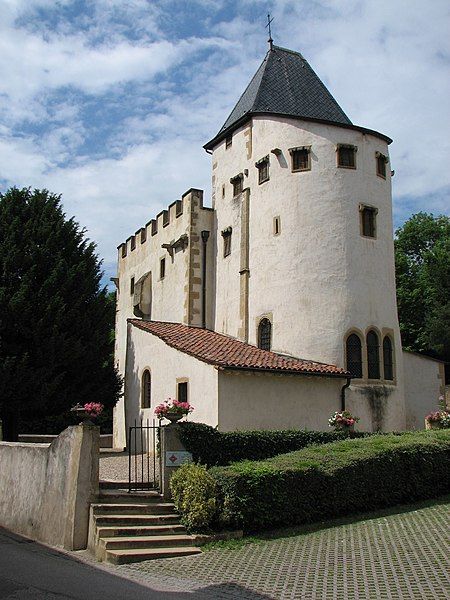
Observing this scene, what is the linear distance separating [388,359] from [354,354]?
1.74m

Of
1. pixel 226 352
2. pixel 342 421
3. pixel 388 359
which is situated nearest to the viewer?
pixel 342 421

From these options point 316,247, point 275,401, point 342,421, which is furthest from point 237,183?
point 342,421

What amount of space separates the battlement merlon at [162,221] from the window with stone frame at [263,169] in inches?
133

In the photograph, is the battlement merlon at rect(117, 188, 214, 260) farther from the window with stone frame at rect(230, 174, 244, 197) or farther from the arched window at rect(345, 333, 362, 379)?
the arched window at rect(345, 333, 362, 379)

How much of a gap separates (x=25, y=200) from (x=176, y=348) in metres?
9.34

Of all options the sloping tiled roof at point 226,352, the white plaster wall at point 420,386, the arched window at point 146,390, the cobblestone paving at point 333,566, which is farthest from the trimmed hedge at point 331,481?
the arched window at point 146,390

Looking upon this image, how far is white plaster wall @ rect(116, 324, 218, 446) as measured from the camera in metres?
20.0

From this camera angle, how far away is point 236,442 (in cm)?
1620

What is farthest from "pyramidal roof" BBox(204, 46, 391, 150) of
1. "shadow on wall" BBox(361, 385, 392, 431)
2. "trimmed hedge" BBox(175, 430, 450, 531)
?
"trimmed hedge" BBox(175, 430, 450, 531)

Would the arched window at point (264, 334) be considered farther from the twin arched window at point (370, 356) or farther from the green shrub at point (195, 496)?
the green shrub at point (195, 496)

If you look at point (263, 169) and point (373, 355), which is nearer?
point (373, 355)

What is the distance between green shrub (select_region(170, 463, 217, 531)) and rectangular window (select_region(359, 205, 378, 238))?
14482 millimetres

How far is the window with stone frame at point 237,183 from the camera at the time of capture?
28.2 meters

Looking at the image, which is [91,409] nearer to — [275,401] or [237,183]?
[275,401]
